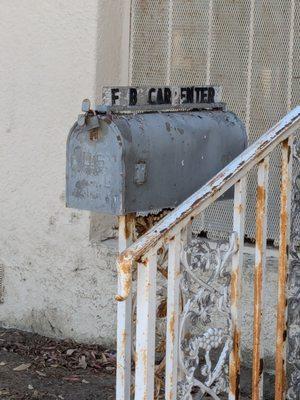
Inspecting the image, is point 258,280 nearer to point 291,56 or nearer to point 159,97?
point 159,97

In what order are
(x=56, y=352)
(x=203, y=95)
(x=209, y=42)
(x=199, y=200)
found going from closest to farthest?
(x=199, y=200) < (x=203, y=95) < (x=209, y=42) < (x=56, y=352)

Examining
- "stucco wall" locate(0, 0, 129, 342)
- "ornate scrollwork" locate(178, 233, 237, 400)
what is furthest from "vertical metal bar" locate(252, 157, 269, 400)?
"stucco wall" locate(0, 0, 129, 342)

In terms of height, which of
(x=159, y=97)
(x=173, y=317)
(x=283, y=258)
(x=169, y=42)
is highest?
(x=169, y=42)

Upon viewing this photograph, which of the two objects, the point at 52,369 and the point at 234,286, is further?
the point at 52,369

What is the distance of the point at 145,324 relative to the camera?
12.2 feet

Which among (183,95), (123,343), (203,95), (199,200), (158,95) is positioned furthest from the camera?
(203,95)

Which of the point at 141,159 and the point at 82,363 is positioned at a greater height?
the point at 141,159

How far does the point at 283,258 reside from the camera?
417 cm

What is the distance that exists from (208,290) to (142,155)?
58cm

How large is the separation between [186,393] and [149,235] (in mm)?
648

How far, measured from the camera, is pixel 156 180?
4211mm

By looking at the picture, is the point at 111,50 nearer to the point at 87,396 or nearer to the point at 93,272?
the point at 93,272

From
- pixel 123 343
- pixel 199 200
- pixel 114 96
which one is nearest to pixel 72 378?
pixel 123 343

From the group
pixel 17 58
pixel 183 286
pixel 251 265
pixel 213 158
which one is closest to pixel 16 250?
pixel 17 58
